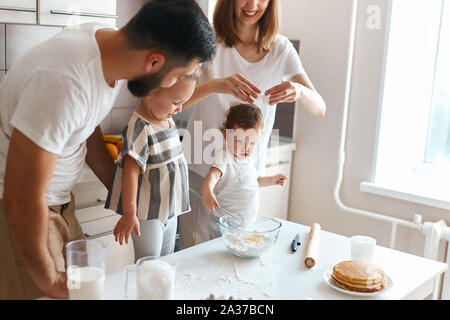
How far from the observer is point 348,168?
2.61 m

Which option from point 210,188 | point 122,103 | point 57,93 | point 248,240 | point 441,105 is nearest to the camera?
point 57,93

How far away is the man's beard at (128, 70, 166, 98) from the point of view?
3.83 ft

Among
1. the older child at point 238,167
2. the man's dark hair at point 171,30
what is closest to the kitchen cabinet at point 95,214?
the older child at point 238,167

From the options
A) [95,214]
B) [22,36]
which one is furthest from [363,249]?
[22,36]

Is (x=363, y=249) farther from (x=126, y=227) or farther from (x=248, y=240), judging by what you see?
(x=126, y=227)

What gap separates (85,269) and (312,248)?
2.03ft

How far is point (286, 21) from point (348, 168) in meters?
0.84

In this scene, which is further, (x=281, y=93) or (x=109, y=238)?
(x=109, y=238)

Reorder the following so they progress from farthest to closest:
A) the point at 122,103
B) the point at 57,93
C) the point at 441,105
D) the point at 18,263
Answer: the point at 122,103, the point at 441,105, the point at 18,263, the point at 57,93

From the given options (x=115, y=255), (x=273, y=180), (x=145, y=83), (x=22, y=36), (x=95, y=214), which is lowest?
(x=115, y=255)

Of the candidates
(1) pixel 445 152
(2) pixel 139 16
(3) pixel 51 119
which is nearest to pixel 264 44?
(2) pixel 139 16

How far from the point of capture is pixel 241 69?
180 centimetres

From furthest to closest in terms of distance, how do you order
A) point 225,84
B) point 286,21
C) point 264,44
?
point 286,21 < point 264,44 < point 225,84
